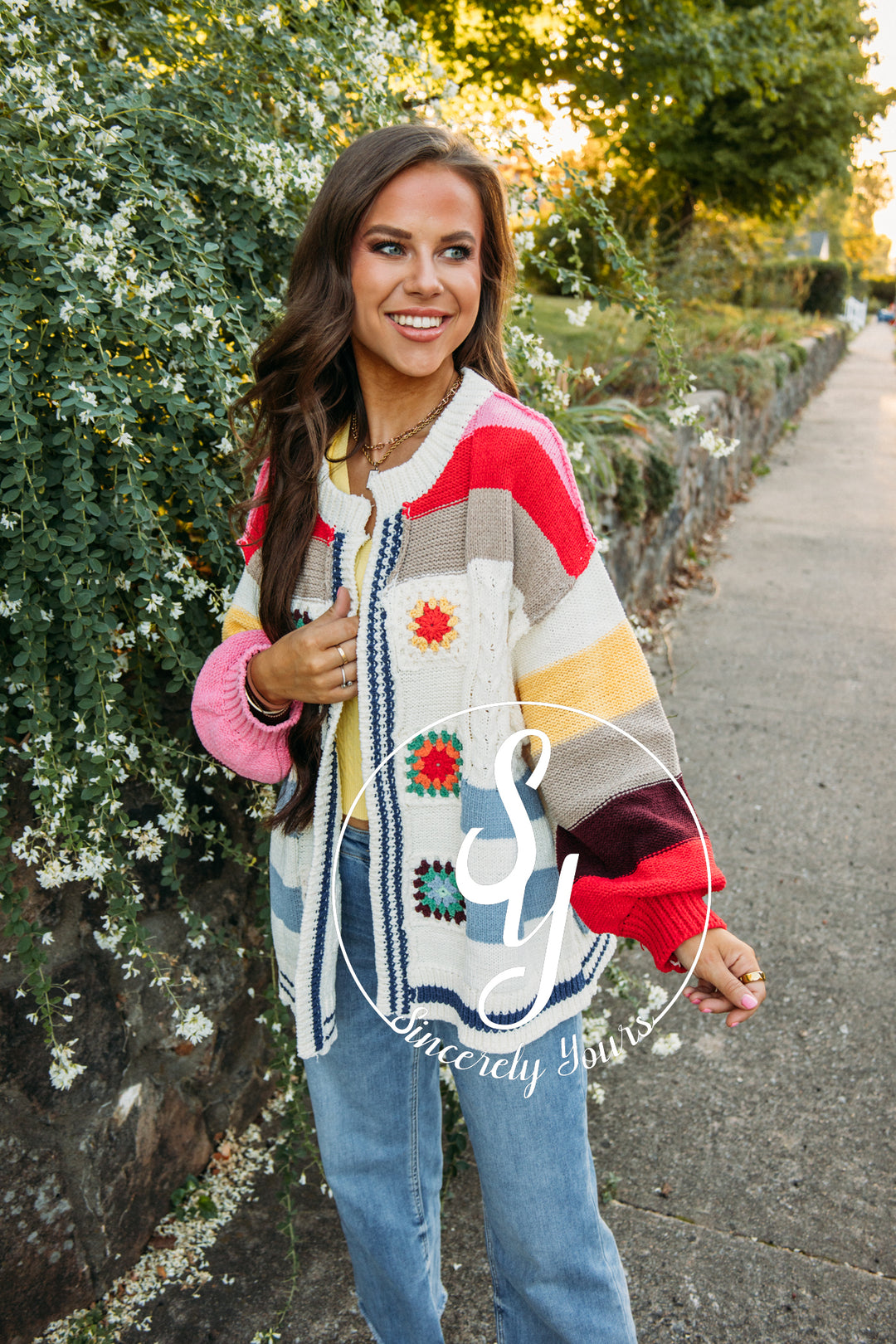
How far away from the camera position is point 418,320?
4.55ft

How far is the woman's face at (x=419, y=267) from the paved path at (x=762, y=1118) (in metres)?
1.87

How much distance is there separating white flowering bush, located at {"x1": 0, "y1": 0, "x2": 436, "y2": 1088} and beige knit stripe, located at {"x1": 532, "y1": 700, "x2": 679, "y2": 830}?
2.41 feet

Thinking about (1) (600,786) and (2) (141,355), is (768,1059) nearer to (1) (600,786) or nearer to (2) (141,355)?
(1) (600,786)

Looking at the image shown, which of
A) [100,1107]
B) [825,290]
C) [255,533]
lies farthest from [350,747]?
[825,290]

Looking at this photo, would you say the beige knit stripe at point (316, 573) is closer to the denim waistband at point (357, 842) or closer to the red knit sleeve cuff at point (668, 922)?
the denim waistband at point (357, 842)

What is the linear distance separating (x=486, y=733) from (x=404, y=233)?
707mm

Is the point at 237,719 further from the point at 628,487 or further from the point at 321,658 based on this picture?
the point at 628,487

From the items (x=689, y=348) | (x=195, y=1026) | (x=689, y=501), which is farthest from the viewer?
(x=689, y=348)

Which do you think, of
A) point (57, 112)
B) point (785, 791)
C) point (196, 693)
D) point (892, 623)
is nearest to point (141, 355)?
point (57, 112)

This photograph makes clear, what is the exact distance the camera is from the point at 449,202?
1370 millimetres

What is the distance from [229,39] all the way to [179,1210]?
2.52 m

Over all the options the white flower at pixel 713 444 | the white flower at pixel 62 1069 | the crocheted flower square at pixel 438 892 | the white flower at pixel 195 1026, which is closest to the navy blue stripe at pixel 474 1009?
the crocheted flower square at pixel 438 892

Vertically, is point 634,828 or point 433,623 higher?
point 433,623

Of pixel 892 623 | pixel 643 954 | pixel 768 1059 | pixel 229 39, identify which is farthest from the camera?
pixel 892 623
